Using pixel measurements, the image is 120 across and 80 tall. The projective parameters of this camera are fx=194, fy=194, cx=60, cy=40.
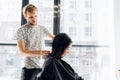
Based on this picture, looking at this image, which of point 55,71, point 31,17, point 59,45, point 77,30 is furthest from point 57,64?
point 77,30

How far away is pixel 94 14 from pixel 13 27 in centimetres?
145

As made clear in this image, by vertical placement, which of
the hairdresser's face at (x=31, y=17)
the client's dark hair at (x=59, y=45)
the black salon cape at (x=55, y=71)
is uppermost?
the hairdresser's face at (x=31, y=17)

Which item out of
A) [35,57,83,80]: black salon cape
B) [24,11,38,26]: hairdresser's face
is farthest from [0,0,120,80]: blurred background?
→ [35,57,83,80]: black salon cape

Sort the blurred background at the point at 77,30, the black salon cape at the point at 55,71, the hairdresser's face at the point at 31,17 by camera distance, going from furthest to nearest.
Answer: the blurred background at the point at 77,30 < the hairdresser's face at the point at 31,17 < the black salon cape at the point at 55,71

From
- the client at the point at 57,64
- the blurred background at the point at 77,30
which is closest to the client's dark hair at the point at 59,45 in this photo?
the client at the point at 57,64

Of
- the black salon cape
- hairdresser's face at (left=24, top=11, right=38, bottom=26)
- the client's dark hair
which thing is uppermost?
hairdresser's face at (left=24, top=11, right=38, bottom=26)

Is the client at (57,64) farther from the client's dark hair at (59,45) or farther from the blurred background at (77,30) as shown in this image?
the blurred background at (77,30)

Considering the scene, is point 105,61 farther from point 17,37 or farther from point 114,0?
point 17,37

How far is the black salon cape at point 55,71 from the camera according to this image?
1.71m

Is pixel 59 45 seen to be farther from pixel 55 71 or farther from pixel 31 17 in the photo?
pixel 31 17

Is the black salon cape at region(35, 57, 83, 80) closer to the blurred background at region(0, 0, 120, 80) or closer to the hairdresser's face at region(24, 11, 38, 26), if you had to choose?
the hairdresser's face at region(24, 11, 38, 26)

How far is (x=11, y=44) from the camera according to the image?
11.3 feet

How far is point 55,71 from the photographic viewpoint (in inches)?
68.0

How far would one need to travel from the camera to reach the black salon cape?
1.71 meters
